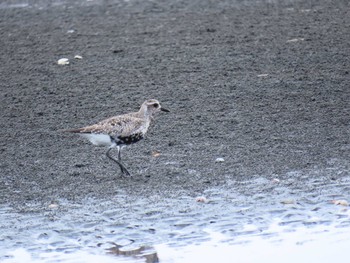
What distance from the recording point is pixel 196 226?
28.5ft

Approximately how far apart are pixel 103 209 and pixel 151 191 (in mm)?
654

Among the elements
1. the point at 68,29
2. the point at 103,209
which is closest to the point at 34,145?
the point at 103,209

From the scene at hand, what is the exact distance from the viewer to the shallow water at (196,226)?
812 cm

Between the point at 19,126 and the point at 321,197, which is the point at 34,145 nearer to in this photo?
the point at 19,126

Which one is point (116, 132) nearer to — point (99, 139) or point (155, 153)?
point (99, 139)

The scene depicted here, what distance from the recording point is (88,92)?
13359 mm

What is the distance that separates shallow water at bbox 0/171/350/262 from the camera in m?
8.12

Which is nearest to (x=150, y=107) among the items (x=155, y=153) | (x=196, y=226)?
(x=155, y=153)

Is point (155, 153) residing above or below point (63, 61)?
below

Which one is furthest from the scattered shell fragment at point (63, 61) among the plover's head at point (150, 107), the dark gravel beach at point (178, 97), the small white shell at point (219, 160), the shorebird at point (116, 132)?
the small white shell at point (219, 160)

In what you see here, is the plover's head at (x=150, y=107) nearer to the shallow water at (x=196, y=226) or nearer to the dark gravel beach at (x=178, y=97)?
the dark gravel beach at (x=178, y=97)

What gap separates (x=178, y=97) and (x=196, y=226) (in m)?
4.38

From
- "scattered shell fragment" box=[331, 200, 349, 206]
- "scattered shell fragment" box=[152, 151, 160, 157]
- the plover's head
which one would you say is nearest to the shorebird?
the plover's head

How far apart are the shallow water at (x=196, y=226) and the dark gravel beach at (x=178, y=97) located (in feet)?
0.18
